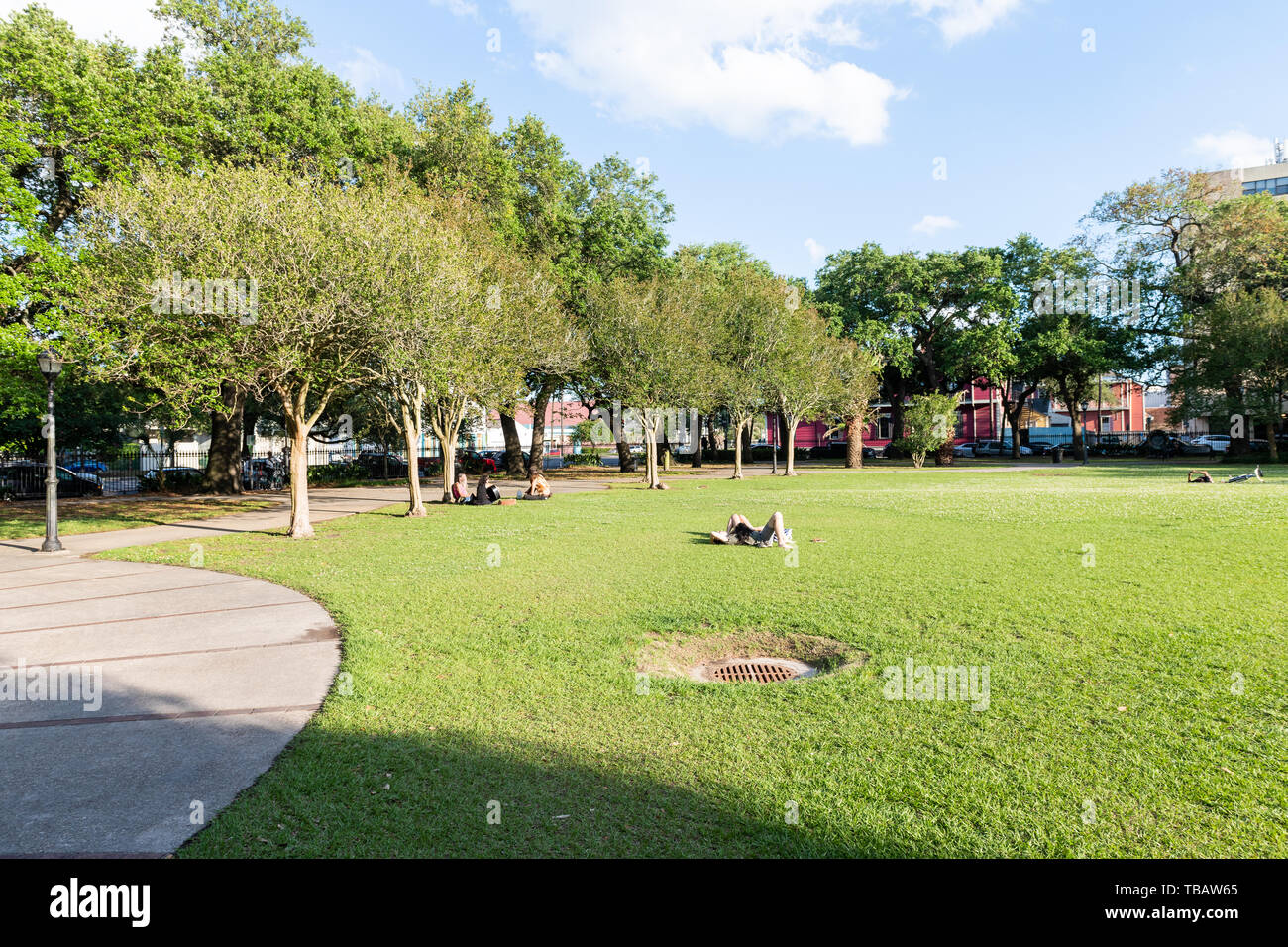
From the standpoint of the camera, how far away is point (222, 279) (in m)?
12.1

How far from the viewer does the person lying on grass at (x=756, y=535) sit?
12.0 m

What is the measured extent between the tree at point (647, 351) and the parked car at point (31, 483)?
815 inches

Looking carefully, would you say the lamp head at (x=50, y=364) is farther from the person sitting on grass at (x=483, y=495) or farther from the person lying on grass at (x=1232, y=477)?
the person lying on grass at (x=1232, y=477)

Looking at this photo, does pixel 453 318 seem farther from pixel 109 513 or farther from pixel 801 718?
pixel 801 718

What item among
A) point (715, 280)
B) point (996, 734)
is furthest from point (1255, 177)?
point (996, 734)

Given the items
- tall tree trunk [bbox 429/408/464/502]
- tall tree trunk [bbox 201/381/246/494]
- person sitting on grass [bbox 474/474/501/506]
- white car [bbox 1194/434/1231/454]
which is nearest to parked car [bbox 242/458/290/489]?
tall tree trunk [bbox 201/381/246/494]

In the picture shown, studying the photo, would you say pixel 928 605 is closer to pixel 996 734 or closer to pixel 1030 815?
pixel 996 734

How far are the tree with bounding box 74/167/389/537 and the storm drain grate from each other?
1071 cm
